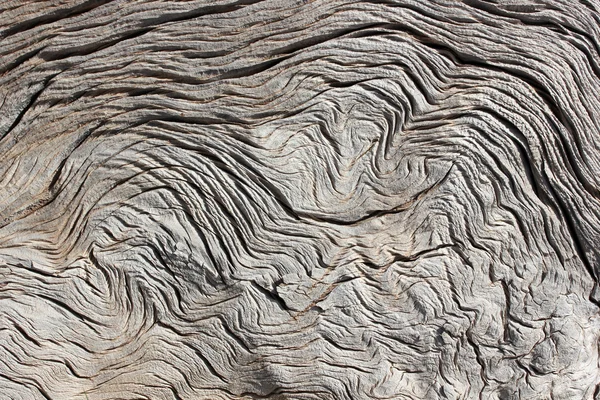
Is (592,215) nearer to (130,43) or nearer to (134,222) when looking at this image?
(134,222)

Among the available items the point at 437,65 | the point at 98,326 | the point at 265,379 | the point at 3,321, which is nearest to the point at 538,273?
the point at 437,65

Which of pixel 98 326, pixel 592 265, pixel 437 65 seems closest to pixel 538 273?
pixel 592 265

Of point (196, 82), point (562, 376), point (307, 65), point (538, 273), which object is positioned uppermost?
point (307, 65)

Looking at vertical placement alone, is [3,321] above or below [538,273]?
below

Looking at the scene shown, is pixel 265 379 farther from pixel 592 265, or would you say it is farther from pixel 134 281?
pixel 592 265

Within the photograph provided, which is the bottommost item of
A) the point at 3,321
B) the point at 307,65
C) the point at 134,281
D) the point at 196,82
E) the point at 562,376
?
the point at 3,321

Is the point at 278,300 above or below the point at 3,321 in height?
above
